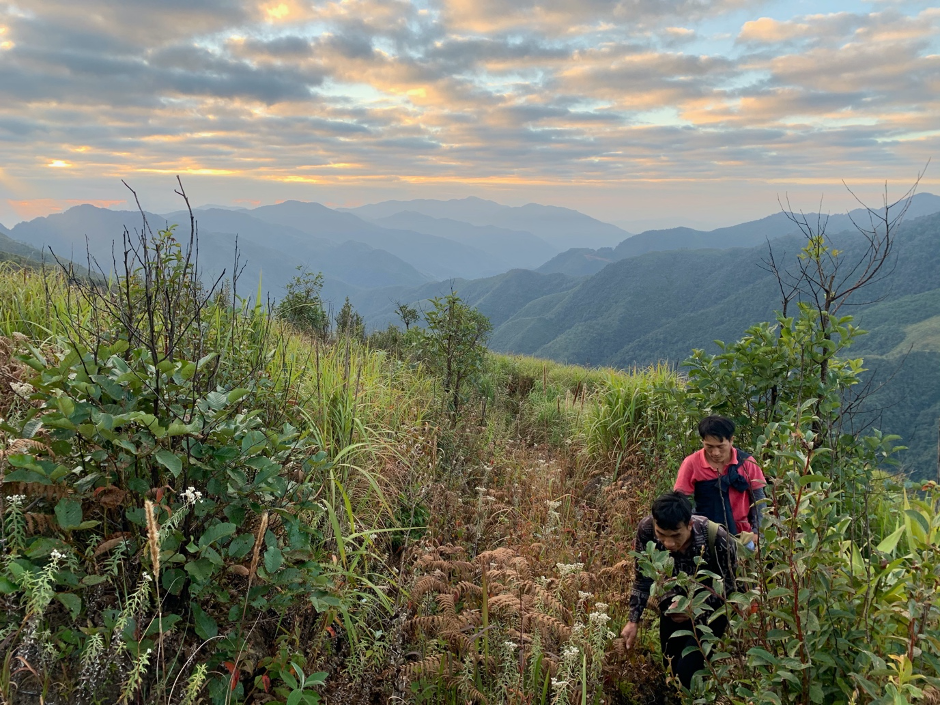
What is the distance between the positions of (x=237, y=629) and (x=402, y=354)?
891 centimetres

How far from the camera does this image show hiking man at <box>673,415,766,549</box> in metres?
4.13

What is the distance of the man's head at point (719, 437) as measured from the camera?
4.12 m

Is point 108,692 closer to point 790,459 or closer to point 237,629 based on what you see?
point 237,629

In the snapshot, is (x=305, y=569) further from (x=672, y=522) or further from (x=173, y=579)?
(x=672, y=522)

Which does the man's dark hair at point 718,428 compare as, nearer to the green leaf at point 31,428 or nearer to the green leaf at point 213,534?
the green leaf at point 213,534

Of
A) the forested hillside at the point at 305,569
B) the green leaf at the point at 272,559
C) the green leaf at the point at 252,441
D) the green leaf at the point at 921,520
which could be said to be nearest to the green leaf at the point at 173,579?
the forested hillside at the point at 305,569

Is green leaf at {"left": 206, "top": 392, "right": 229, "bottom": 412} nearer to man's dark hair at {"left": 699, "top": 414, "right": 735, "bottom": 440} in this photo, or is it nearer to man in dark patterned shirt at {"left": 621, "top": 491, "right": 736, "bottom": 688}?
man in dark patterned shirt at {"left": 621, "top": 491, "right": 736, "bottom": 688}

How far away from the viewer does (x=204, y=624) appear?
2367 mm

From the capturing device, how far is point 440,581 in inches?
139

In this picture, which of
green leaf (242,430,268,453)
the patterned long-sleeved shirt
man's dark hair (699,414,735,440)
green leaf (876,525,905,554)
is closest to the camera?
green leaf (242,430,268,453)

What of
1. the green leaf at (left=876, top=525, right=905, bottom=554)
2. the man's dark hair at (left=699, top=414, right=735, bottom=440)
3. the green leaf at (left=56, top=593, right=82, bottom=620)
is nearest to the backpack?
the man's dark hair at (left=699, top=414, right=735, bottom=440)

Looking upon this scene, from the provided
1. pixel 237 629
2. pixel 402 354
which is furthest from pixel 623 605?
pixel 402 354

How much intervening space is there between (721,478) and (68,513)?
13.7 ft

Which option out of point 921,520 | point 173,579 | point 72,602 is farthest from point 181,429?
point 921,520
